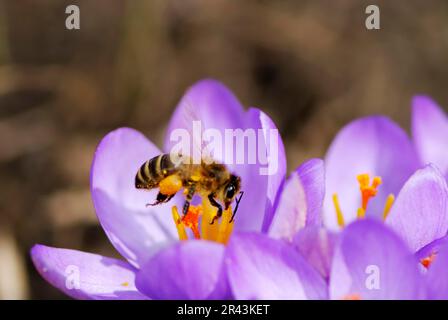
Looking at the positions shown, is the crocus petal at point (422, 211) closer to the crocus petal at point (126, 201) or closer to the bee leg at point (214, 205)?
the bee leg at point (214, 205)

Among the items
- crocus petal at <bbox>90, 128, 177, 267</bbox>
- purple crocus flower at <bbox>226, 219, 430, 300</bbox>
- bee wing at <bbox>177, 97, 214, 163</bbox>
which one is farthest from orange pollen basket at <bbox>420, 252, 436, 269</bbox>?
crocus petal at <bbox>90, 128, 177, 267</bbox>

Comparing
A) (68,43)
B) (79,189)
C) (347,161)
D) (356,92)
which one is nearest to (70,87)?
(68,43)

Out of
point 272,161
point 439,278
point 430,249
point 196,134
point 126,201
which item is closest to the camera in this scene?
point 439,278

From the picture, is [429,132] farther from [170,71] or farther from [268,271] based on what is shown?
[170,71]

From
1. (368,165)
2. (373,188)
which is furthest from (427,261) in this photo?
(368,165)

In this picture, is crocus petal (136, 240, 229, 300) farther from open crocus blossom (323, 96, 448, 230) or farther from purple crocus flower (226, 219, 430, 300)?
open crocus blossom (323, 96, 448, 230)
